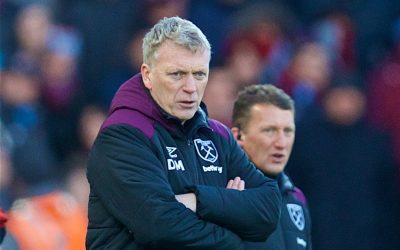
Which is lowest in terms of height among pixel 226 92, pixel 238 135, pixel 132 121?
pixel 226 92

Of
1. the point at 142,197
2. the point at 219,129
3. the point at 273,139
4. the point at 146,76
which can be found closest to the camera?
the point at 142,197

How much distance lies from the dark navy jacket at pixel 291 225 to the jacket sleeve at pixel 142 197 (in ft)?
2.84

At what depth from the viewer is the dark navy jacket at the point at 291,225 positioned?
19.0 feet

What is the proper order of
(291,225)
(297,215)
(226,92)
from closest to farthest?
(291,225) → (297,215) → (226,92)

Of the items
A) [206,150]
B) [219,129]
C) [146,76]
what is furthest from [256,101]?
[146,76]

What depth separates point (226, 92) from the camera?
9.33 meters

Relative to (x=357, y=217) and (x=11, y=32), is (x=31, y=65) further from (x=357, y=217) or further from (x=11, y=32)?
(x=357, y=217)

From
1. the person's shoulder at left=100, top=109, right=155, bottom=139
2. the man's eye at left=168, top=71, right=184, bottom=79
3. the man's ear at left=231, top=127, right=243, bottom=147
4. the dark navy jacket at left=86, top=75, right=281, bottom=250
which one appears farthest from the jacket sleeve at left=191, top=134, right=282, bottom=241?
the man's ear at left=231, top=127, right=243, bottom=147

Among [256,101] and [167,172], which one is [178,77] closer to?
[167,172]

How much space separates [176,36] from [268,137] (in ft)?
4.95

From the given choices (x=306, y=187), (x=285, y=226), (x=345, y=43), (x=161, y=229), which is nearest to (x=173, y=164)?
(x=161, y=229)

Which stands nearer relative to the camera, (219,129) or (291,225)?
(219,129)

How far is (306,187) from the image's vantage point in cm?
914

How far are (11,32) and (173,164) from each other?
5096mm
